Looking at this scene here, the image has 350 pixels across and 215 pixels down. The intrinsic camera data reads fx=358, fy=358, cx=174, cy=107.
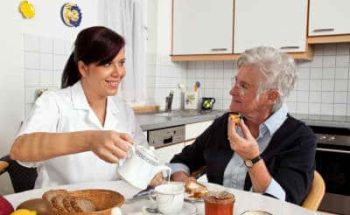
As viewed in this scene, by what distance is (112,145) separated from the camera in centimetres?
92

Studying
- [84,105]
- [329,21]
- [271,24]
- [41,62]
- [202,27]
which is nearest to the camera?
[84,105]

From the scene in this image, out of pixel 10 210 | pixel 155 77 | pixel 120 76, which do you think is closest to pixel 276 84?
pixel 120 76

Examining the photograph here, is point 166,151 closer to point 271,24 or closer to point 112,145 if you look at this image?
point 271,24

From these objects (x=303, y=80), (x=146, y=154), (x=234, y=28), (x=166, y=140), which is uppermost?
(x=234, y=28)

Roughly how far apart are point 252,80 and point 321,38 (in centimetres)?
158

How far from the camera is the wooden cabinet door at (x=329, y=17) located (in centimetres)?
268

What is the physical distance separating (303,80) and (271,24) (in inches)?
23.5

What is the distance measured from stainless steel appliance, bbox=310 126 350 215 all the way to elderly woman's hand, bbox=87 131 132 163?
200 cm

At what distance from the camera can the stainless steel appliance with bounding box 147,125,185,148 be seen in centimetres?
234

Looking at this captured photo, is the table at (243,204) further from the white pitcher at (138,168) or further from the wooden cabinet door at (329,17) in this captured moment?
the wooden cabinet door at (329,17)

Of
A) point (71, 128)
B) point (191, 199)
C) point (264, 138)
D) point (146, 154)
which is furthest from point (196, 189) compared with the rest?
point (71, 128)

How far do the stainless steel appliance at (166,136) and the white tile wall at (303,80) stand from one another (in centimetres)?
79

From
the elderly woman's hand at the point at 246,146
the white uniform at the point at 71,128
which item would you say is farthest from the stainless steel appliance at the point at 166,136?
the elderly woman's hand at the point at 246,146

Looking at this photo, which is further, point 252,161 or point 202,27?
point 202,27
